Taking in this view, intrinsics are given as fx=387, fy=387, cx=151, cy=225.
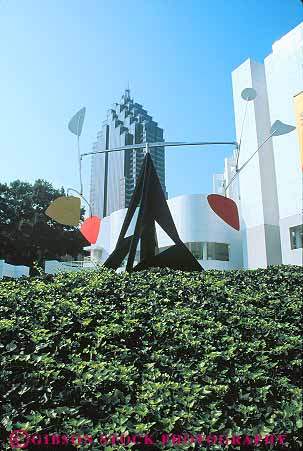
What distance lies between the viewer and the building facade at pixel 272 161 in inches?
690

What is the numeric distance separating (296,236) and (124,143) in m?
12.3

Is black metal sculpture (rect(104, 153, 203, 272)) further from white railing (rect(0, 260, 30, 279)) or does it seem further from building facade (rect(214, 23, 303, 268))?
white railing (rect(0, 260, 30, 279))

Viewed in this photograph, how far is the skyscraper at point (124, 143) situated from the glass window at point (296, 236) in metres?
10.1

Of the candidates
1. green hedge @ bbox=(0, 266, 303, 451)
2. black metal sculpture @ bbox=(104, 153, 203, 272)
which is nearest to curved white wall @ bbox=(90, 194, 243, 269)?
black metal sculpture @ bbox=(104, 153, 203, 272)

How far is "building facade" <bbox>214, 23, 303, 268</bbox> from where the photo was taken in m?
17.5

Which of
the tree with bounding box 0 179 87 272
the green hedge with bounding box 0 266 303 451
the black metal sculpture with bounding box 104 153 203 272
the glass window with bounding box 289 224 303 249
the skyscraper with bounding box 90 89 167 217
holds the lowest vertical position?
the green hedge with bounding box 0 266 303 451

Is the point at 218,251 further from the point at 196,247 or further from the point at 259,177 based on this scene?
the point at 259,177

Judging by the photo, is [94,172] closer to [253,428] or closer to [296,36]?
[253,428]

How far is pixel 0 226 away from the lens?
106ft

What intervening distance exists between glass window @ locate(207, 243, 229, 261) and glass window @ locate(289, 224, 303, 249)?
5.87 m

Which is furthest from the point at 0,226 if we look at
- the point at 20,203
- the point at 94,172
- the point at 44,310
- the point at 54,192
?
the point at 44,310

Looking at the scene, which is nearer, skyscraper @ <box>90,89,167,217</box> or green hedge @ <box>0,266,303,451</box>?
green hedge @ <box>0,266,303,451</box>

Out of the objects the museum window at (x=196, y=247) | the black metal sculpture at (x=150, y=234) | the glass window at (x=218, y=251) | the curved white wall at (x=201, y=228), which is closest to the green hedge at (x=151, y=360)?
the black metal sculpture at (x=150, y=234)

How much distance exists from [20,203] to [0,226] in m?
2.68
